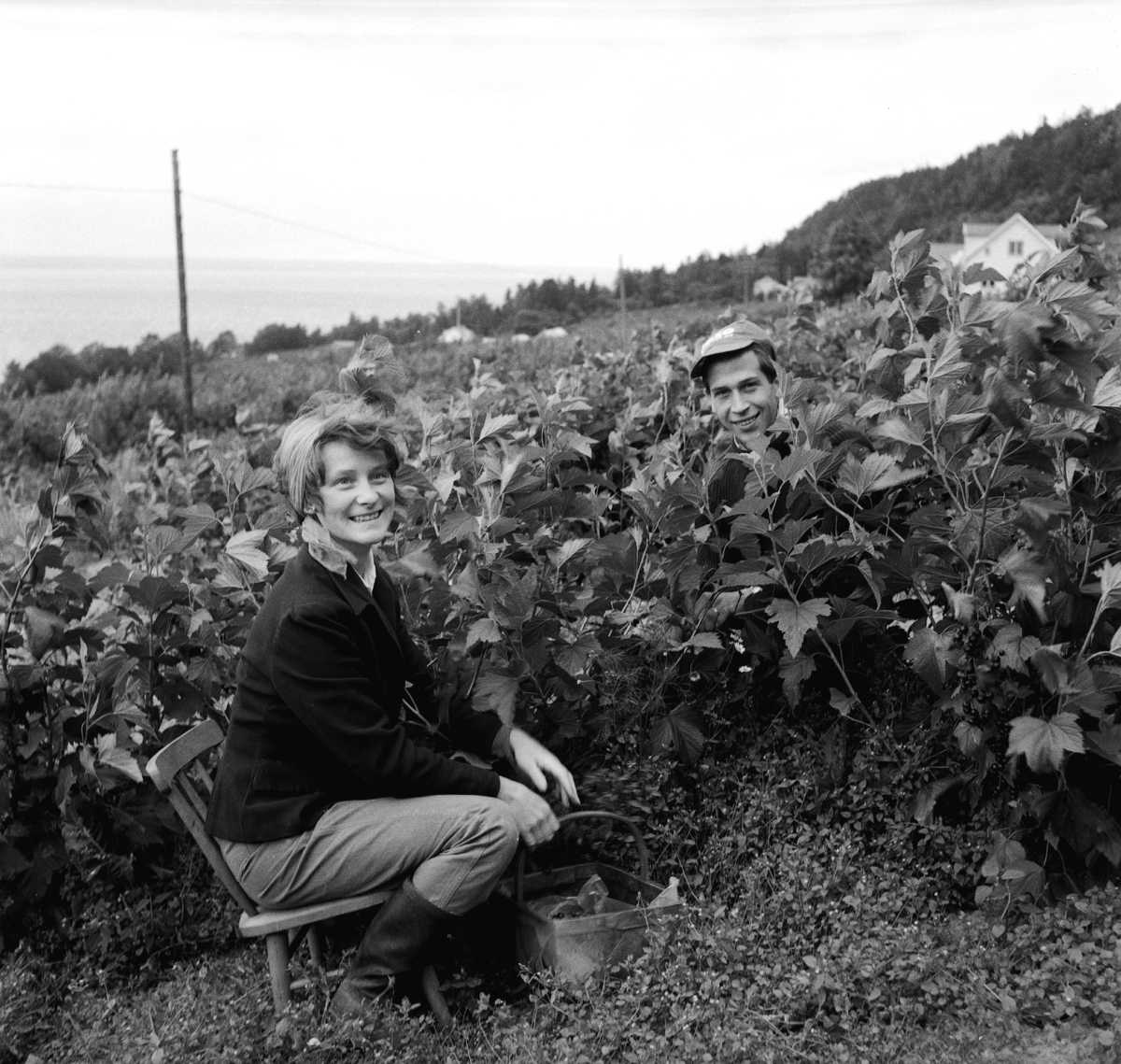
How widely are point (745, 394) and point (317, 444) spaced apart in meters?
1.64

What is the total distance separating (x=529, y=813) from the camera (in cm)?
290

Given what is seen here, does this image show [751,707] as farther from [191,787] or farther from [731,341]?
[191,787]

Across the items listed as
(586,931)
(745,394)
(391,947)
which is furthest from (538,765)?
(745,394)

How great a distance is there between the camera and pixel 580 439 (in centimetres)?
368

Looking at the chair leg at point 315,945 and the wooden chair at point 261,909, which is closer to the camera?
the wooden chair at point 261,909

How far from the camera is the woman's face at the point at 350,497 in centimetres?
293

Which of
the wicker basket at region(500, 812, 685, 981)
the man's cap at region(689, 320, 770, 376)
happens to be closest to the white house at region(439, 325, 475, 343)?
the man's cap at region(689, 320, 770, 376)

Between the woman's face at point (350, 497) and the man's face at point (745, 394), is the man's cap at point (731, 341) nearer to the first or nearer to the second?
the man's face at point (745, 394)

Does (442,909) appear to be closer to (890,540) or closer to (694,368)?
(890,540)

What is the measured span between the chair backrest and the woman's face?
0.65 metres

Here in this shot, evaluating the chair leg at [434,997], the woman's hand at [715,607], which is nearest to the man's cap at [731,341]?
the woman's hand at [715,607]

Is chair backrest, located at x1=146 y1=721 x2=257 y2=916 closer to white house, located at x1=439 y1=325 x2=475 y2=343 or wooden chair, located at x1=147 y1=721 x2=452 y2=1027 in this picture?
wooden chair, located at x1=147 y1=721 x2=452 y2=1027

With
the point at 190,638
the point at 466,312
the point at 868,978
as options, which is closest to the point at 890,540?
the point at 868,978

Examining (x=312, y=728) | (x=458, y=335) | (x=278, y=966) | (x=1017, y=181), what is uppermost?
(x=1017, y=181)
